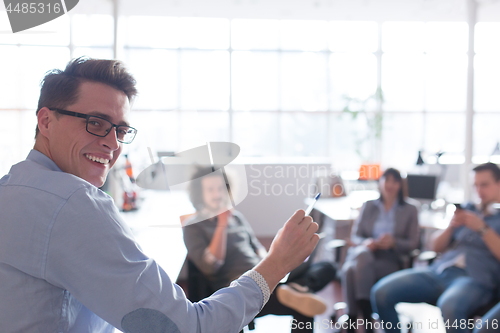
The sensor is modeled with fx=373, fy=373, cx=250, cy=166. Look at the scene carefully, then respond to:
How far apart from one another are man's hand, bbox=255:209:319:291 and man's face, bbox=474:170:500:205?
1799 mm

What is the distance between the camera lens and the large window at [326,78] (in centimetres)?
759

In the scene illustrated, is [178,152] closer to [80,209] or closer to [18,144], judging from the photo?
[80,209]

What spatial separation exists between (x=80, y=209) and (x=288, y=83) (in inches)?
309

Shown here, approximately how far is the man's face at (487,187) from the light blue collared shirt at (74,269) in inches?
79.0

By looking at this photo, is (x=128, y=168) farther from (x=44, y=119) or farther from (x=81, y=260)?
(x=81, y=260)

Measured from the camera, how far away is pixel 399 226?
8.48ft

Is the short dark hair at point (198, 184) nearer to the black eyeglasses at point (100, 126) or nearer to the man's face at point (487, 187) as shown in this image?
the black eyeglasses at point (100, 126)

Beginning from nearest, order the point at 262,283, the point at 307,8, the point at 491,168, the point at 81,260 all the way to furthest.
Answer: the point at 81,260 < the point at 262,283 < the point at 491,168 < the point at 307,8

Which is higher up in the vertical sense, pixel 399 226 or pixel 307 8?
pixel 307 8

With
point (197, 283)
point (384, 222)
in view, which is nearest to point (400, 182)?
point (384, 222)

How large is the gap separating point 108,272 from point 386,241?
222 centimetres

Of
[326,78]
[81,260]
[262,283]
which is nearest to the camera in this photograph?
[81,260]

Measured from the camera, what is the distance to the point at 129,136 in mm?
900

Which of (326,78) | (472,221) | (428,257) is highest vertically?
(326,78)
